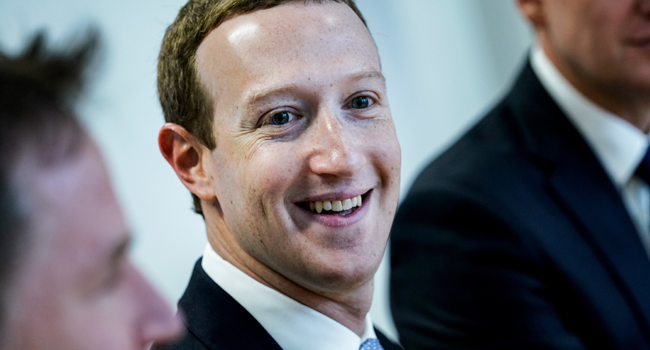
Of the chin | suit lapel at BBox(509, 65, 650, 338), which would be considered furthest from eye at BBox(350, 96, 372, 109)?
suit lapel at BBox(509, 65, 650, 338)

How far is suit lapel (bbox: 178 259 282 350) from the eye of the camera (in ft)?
4.17

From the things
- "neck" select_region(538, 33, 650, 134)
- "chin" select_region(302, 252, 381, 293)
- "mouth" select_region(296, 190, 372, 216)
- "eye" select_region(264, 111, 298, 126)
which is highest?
"eye" select_region(264, 111, 298, 126)

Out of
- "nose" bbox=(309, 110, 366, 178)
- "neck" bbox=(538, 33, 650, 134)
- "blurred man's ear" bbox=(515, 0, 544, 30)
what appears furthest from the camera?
"blurred man's ear" bbox=(515, 0, 544, 30)

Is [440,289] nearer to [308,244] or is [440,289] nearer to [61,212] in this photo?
[308,244]

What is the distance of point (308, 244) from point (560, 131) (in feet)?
4.28

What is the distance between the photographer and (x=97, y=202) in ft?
2.61

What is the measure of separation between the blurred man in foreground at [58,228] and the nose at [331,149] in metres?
0.42

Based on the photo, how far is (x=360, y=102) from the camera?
125 cm

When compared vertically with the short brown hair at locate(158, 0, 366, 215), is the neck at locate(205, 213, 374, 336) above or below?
below

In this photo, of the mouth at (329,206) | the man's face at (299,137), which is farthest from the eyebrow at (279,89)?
the mouth at (329,206)

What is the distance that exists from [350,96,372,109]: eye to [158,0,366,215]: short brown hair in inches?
7.3

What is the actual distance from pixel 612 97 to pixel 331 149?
1339mm

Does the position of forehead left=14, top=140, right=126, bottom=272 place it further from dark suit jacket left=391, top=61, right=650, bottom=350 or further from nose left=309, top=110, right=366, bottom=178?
dark suit jacket left=391, top=61, right=650, bottom=350

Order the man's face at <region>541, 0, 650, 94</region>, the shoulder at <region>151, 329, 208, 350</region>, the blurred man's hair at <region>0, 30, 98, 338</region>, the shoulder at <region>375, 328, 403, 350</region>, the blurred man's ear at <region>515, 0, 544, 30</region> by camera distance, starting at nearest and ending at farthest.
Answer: the blurred man's hair at <region>0, 30, 98, 338</region>
the shoulder at <region>151, 329, 208, 350</region>
the shoulder at <region>375, 328, 403, 350</region>
the man's face at <region>541, 0, 650, 94</region>
the blurred man's ear at <region>515, 0, 544, 30</region>
